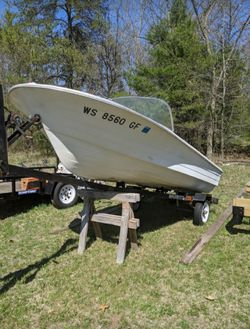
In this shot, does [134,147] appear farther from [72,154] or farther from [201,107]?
[201,107]

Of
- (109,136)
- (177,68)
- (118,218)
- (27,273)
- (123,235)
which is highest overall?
(177,68)

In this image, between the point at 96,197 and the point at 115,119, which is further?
the point at 96,197

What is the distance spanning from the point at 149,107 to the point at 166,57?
9.22 m

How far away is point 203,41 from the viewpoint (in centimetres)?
1381

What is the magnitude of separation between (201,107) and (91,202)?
10.3 m

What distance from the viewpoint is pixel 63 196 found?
222 inches

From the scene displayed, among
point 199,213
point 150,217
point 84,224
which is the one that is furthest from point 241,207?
point 84,224

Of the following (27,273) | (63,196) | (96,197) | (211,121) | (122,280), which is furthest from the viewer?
(211,121)

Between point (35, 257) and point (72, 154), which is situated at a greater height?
point (72, 154)

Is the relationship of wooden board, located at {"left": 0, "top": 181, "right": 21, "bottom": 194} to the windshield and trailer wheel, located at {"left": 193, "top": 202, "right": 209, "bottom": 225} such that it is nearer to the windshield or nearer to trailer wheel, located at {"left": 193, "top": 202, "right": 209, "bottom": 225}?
the windshield

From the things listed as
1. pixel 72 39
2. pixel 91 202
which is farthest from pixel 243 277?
pixel 72 39

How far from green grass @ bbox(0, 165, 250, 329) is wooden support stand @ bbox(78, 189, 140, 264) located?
157mm

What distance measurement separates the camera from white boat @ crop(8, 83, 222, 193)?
302 centimetres

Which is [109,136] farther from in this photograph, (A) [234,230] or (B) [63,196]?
(B) [63,196]
